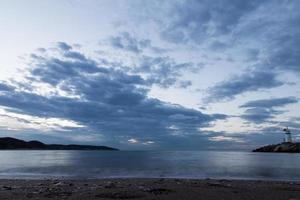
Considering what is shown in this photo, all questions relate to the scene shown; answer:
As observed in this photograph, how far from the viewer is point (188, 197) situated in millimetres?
19312

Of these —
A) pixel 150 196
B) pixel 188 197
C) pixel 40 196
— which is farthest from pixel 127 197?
pixel 40 196

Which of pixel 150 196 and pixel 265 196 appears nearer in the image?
pixel 150 196

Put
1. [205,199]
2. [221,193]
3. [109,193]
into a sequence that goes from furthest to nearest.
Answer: [221,193] → [109,193] → [205,199]

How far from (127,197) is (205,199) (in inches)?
167

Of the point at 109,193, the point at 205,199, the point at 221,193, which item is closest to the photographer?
the point at 205,199

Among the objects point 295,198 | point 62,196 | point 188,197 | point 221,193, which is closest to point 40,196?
point 62,196

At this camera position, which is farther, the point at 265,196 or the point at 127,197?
the point at 265,196

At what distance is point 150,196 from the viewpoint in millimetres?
19422

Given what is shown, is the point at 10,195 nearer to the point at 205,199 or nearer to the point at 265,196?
the point at 205,199

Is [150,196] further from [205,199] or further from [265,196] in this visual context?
[265,196]

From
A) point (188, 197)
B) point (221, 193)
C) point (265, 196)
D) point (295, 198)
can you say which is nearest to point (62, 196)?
point (188, 197)

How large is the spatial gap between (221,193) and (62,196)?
953 cm

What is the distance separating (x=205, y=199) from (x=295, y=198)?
5.32 meters

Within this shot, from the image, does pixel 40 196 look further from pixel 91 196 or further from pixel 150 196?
pixel 150 196
